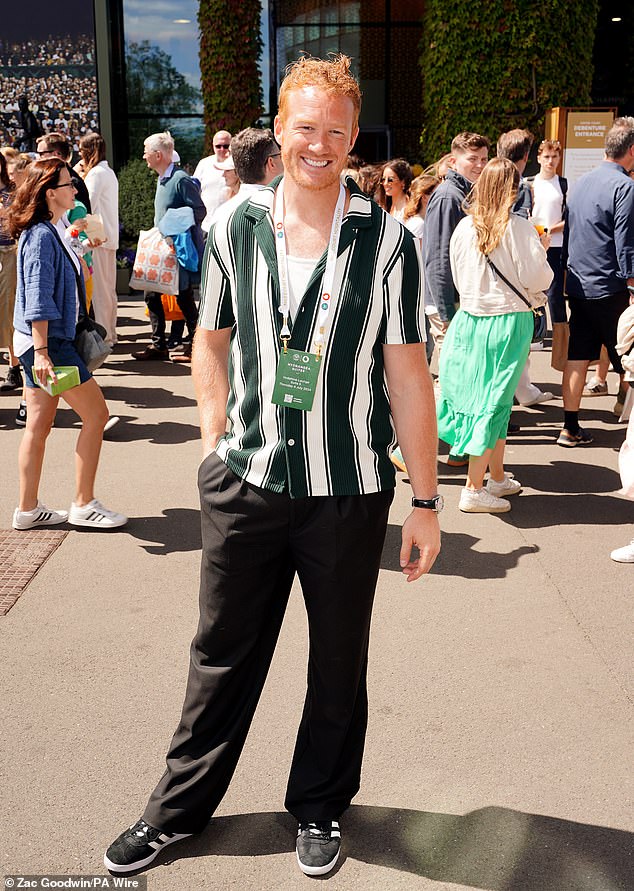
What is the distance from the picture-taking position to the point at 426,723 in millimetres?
3641

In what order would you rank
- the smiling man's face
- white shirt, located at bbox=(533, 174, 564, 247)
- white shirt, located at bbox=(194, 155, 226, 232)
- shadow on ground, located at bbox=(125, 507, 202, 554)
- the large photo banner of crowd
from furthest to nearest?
the large photo banner of crowd < white shirt, located at bbox=(194, 155, 226, 232) < white shirt, located at bbox=(533, 174, 564, 247) < shadow on ground, located at bbox=(125, 507, 202, 554) < the smiling man's face

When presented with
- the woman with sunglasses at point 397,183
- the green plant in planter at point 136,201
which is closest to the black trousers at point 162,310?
the woman with sunglasses at point 397,183

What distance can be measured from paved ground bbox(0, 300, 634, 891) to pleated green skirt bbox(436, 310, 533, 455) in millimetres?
503

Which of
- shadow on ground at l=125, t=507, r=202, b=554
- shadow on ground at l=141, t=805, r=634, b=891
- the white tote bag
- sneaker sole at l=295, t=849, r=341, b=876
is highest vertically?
the white tote bag

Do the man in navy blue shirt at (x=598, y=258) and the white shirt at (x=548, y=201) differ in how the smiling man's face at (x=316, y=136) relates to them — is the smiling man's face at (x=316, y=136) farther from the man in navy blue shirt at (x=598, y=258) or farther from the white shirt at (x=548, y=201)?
the white shirt at (x=548, y=201)

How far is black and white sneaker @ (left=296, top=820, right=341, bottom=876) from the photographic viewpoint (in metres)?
2.86

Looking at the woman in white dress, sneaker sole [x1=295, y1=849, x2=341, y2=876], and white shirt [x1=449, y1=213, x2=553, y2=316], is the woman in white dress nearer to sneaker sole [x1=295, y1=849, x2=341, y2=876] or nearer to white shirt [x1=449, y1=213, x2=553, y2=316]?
white shirt [x1=449, y1=213, x2=553, y2=316]

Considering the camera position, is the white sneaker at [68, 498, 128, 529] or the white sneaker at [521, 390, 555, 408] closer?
the white sneaker at [68, 498, 128, 529]

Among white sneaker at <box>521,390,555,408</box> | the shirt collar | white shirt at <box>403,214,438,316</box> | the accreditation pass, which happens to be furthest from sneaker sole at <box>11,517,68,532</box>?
the shirt collar

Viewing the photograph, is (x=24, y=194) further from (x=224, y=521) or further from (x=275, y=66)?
(x=275, y=66)

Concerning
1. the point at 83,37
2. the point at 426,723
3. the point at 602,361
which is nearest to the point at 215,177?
the point at 602,361

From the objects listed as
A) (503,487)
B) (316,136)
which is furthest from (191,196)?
(316,136)

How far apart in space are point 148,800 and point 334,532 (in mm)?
1098

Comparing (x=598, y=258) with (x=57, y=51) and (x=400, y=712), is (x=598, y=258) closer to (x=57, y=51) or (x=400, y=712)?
(x=400, y=712)
